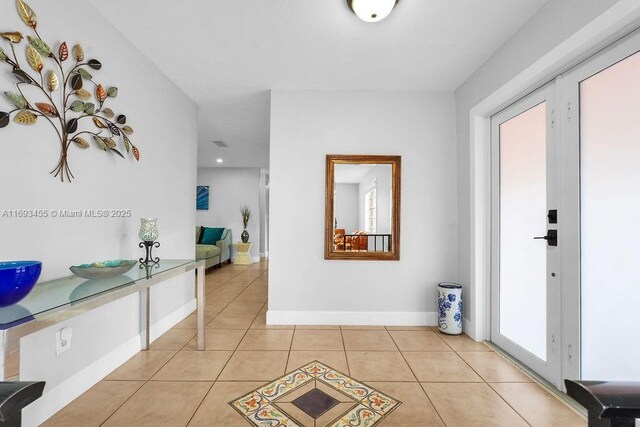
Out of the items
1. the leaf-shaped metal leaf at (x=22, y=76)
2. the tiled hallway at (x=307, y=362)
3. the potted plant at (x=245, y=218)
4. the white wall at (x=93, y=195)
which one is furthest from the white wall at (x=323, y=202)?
the potted plant at (x=245, y=218)

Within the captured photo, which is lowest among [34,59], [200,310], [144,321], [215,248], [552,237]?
[144,321]

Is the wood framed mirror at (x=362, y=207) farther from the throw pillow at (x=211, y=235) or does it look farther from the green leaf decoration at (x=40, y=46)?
the throw pillow at (x=211, y=235)

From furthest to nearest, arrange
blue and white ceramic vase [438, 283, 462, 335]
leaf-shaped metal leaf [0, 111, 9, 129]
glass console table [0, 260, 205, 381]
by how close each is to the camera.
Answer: blue and white ceramic vase [438, 283, 462, 335], leaf-shaped metal leaf [0, 111, 9, 129], glass console table [0, 260, 205, 381]

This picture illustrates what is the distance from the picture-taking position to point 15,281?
1.15 m

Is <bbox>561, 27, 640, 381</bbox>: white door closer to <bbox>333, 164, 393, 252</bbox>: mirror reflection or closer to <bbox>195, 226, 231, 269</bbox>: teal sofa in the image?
<bbox>333, 164, 393, 252</bbox>: mirror reflection

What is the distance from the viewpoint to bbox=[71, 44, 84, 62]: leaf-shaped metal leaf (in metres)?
1.89

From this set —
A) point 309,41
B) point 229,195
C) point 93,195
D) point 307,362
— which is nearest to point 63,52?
point 93,195

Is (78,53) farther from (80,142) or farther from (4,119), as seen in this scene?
(4,119)

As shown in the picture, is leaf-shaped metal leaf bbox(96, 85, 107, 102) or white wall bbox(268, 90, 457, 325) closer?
A: leaf-shaped metal leaf bbox(96, 85, 107, 102)

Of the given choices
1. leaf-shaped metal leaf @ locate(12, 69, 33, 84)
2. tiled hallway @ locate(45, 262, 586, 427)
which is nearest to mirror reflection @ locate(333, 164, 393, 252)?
tiled hallway @ locate(45, 262, 586, 427)

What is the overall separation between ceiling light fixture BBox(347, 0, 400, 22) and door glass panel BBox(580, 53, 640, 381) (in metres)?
1.28

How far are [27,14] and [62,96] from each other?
1.36ft

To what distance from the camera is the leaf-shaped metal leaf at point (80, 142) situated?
1.91m

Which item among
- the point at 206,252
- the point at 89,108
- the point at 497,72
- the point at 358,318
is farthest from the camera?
the point at 206,252
